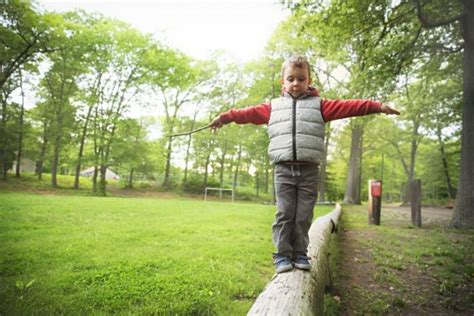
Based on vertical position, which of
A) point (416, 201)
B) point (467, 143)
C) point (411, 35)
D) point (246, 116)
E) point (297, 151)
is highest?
point (411, 35)

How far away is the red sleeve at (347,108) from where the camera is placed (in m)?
1.91

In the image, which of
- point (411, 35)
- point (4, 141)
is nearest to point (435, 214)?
point (411, 35)

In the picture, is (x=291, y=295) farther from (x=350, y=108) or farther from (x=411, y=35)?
(x=411, y=35)

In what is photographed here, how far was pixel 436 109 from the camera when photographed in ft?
23.9

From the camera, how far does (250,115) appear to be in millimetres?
2186

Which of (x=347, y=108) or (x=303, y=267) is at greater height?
(x=347, y=108)

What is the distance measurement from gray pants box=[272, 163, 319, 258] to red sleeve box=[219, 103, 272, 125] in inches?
16.4

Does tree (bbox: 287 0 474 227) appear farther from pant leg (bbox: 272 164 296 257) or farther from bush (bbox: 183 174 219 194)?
bush (bbox: 183 174 219 194)

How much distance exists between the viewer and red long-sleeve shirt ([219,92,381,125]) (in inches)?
75.9

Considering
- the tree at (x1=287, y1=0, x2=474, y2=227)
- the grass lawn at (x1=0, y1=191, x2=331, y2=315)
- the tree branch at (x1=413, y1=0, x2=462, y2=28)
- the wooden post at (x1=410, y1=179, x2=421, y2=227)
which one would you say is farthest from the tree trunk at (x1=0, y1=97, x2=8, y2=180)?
the wooden post at (x1=410, y1=179, x2=421, y2=227)

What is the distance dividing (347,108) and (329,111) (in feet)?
0.40

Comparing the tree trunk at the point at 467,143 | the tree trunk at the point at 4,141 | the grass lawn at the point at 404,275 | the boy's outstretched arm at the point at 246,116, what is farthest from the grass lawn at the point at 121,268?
the tree trunk at the point at 467,143

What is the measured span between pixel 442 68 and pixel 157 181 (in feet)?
66.9

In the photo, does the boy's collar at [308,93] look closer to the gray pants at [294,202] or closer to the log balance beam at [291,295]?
the gray pants at [294,202]
